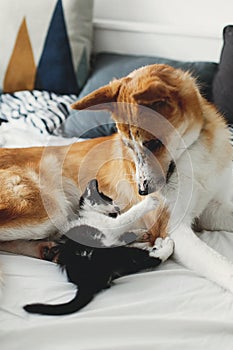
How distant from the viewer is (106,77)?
94.3 inches

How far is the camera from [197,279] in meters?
1.45

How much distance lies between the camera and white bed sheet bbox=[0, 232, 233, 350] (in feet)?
3.97

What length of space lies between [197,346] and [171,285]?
0.24 meters

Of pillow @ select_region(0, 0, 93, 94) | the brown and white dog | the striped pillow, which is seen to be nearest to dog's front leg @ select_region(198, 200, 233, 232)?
the brown and white dog

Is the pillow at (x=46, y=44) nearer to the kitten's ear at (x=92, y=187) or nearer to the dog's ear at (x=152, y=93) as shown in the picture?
the kitten's ear at (x=92, y=187)

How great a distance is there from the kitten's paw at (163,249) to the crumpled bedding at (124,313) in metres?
0.03

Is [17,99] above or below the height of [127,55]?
below

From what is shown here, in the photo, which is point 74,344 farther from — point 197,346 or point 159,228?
point 159,228

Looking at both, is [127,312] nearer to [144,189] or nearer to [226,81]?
[144,189]

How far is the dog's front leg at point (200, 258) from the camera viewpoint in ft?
4.67

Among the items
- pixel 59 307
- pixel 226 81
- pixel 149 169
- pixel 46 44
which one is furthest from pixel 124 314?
pixel 46 44

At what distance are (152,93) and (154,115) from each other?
0.07 m

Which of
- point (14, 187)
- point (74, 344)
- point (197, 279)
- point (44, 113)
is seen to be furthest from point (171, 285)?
point (44, 113)

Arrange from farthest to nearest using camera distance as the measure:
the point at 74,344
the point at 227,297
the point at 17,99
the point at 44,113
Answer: the point at 17,99, the point at 44,113, the point at 227,297, the point at 74,344
